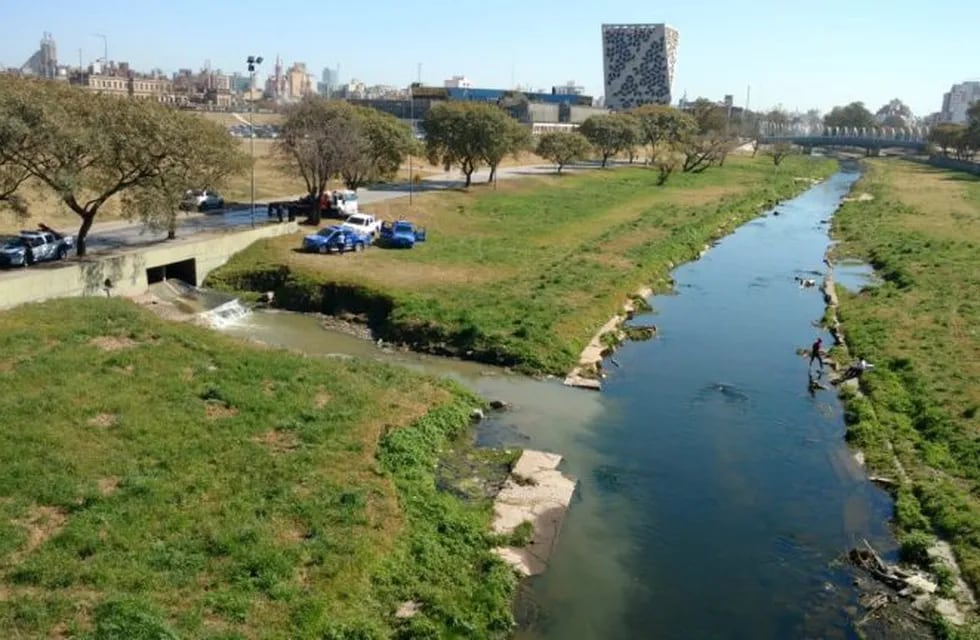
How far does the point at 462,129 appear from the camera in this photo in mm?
69500

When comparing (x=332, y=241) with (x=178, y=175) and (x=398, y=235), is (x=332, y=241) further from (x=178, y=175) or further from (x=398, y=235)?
(x=178, y=175)

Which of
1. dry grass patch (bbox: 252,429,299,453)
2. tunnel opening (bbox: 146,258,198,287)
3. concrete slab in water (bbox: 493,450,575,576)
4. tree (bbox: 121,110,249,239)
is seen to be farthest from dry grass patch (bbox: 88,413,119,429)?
tunnel opening (bbox: 146,258,198,287)

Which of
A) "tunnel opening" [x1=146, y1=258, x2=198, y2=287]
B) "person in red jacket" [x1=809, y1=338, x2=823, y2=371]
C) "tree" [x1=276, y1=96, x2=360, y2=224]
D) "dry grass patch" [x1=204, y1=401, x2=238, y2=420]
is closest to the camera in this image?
"dry grass patch" [x1=204, y1=401, x2=238, y2=420]

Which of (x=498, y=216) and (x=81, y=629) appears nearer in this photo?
(x=81, y=629)

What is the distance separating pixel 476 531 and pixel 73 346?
47.8 feet

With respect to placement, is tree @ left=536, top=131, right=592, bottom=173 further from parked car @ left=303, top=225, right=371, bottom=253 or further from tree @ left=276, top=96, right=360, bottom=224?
parked car @ left=303, top=225, right=371, bottom=253

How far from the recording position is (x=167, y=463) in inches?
728

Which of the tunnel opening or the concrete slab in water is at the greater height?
the tunnel opening

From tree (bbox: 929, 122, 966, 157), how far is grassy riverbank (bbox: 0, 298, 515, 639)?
15177cm

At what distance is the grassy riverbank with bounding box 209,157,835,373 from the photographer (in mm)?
32719

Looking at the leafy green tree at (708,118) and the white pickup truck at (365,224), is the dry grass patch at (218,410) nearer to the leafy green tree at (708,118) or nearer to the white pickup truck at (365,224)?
the white pickup truck at (365,224)

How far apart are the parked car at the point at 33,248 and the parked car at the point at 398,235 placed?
16.3 m

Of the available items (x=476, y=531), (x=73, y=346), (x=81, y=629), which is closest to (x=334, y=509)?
(x=476, y=531)

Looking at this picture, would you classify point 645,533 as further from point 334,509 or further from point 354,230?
point 354,230
